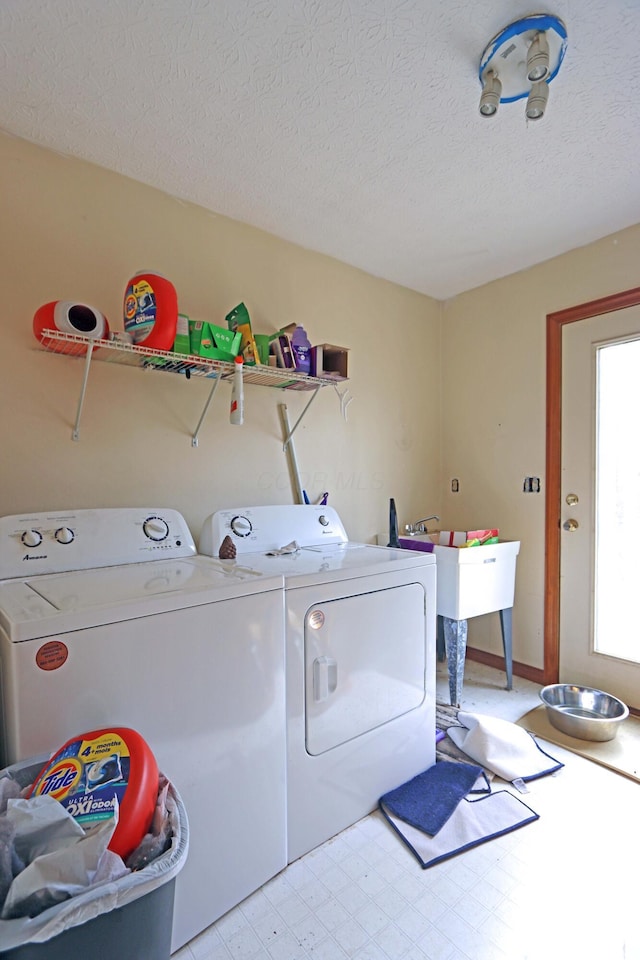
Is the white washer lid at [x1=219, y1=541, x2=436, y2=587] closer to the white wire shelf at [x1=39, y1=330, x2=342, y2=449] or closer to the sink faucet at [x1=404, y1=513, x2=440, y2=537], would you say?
the white wire shelf at [x1=39, y1=330, x2=342, y2=449]

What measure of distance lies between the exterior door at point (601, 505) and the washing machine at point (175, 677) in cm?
179

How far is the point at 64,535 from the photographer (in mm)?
1430

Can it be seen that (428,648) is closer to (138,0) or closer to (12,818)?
(12,818)

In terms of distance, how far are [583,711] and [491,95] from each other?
97.8 inches

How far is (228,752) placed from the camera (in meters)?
1.16

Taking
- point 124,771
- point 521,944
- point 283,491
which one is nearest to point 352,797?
point 521,944

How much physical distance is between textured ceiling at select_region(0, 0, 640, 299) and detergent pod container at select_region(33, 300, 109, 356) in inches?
24.8

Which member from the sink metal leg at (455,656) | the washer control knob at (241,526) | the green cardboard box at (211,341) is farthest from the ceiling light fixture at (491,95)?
the sink metal leg at (455,656)

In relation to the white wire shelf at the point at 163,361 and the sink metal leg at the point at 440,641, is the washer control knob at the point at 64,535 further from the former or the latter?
the sink metal leg at the point at 440,641

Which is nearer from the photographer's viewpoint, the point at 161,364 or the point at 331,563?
the point at 331,563

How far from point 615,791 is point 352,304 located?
2424 mm

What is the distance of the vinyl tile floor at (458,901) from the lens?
1.11m

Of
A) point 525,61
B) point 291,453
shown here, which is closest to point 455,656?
point 291,453

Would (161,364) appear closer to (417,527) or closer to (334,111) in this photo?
(334,111)
